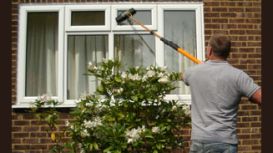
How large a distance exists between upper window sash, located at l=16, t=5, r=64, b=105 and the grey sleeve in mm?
3019

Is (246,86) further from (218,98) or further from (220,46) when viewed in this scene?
(220,46)

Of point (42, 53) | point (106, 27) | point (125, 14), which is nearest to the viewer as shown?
point (125, 14)

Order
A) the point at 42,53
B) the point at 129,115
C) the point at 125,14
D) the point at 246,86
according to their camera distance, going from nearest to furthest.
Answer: the point at 246,86, the point at 129,115, the point at 125,14, the point at 42,53

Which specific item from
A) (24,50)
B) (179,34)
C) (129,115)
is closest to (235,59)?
(179,34)

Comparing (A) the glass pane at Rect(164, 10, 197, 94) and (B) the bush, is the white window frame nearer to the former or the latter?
(A) the glass pane at Rect(164, 10, 197, 94)

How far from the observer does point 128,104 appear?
15.3ft

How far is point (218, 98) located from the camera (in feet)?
11.6

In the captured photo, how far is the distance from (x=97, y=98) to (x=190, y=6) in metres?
2.10

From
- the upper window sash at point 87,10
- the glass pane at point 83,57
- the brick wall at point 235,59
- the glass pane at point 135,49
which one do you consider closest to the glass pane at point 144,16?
the glass pane at point 135,49

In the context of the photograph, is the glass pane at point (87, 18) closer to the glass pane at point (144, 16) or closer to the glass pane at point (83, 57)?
the glass pane at point (83, 57)

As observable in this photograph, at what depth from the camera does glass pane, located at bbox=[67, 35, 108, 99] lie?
6.02 meters

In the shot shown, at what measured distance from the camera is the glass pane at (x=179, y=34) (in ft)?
19.9

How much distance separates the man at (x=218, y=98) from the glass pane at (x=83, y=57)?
2.61 metres

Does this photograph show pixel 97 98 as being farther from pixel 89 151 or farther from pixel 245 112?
pixel 245 112
